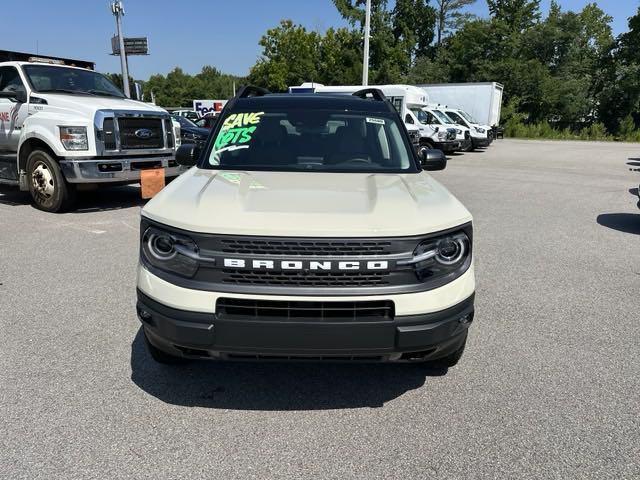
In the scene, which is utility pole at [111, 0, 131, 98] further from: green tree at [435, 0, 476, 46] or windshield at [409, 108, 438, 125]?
green tree at [435, 0, 476, 46]

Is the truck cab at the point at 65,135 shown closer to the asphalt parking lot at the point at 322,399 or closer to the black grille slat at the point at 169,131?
the black grille slat at the point at 169,131

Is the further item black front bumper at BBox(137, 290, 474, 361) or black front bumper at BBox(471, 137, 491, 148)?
black front bumper at BBox(471, 137, 491, 148)

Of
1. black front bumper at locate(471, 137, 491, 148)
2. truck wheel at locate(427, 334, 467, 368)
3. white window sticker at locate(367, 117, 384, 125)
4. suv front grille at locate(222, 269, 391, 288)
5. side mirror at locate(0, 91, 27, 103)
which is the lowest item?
truck wheel at locate(427, 334, 467, 368)

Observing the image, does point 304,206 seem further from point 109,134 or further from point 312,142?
point 109,134

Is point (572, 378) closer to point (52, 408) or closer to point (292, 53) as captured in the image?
point (52, 408)

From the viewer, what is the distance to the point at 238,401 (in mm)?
2934

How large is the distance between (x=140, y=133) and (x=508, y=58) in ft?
155

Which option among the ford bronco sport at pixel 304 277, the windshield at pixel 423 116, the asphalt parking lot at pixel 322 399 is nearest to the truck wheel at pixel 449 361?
the asphalt parking lot at pixel 322 399

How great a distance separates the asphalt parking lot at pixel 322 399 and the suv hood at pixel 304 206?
3.67ft

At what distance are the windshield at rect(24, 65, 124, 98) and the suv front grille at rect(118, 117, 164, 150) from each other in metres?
1.21

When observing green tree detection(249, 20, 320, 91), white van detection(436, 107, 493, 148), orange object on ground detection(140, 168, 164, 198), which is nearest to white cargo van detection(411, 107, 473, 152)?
white van detection(436, 107, 493, 148)

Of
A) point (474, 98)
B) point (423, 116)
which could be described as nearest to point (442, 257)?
point (423, 116)

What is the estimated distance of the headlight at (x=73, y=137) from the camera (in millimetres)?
7337

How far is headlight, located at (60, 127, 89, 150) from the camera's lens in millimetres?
7337
